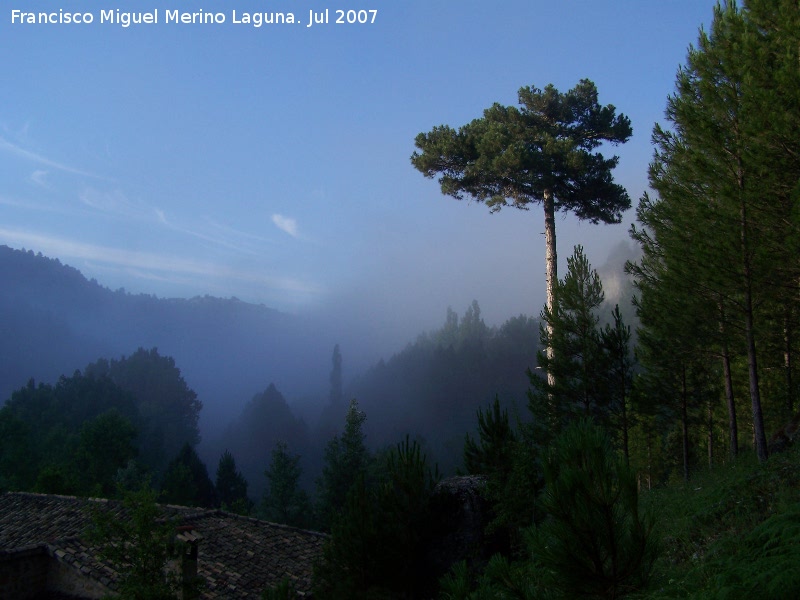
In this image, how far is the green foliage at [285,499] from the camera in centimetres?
4288

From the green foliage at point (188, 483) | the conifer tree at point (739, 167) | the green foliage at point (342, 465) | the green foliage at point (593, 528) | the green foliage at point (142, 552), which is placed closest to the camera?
the green foliage at point (593, 528)

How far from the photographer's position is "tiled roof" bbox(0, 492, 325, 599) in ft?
54.2

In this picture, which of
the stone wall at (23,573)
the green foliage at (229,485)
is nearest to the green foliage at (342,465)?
the green foliage at (229,485)

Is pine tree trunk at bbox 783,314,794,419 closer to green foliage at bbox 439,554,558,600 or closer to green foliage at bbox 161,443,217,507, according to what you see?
green foliage at bbox 439,554,558,600

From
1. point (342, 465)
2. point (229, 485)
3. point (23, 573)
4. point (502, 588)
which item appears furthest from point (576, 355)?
point (229, 485)

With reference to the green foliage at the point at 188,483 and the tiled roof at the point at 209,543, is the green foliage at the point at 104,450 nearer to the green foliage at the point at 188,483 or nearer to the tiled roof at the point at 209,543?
the green foliage at the point at 188,483

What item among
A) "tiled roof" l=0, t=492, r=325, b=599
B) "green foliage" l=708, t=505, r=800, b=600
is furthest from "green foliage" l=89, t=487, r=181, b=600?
"green foliage" l=708, t=505, r=800, b=600

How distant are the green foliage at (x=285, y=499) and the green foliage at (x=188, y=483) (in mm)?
8080

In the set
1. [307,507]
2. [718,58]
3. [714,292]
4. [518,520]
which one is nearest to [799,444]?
[714,292]

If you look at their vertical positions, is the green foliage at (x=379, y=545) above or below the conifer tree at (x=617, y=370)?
below

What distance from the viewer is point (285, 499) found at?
43.5 m

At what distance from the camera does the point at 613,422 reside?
19.9 metres

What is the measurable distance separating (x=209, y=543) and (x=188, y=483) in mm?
32932

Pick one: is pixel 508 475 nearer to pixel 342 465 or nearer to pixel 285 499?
pixel 342 465
